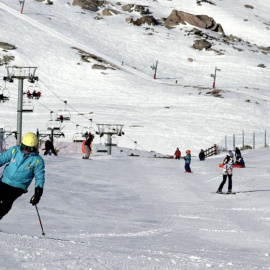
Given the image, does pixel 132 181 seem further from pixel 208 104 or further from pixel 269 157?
pixel 208 104

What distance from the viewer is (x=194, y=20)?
13200 cm

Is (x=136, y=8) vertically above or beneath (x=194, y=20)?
above

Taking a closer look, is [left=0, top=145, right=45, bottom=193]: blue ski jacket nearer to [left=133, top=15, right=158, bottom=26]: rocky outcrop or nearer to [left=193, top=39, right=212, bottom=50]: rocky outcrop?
[left=193, top=39, right=212, bottom=50]: rocky outcrop

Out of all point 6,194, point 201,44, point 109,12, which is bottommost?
point 6,194

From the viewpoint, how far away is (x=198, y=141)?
192ft

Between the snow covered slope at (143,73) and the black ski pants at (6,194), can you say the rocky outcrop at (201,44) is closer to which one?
the snow covered slope at (143,73)

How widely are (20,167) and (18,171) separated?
64mm

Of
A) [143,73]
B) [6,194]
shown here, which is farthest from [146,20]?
[6,194]

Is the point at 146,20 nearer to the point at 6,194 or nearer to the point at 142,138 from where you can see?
the point at 142,138

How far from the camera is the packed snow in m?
8.77

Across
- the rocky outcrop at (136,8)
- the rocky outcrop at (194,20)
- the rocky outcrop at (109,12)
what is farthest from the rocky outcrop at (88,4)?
the rocky outcrop at (194,20)

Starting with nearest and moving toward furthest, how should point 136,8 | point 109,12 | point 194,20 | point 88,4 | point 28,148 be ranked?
1. point 28,148
2. point 109,12
3. point 194,20
4. point 88,4
5. point 136,8

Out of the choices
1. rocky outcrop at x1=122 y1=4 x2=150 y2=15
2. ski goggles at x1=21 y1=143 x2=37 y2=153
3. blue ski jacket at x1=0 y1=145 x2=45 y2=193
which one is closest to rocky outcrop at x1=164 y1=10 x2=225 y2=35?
rocky outcrop at x1=122 y1=4 x2=150 y2=15

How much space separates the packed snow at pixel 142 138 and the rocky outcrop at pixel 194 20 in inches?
164
